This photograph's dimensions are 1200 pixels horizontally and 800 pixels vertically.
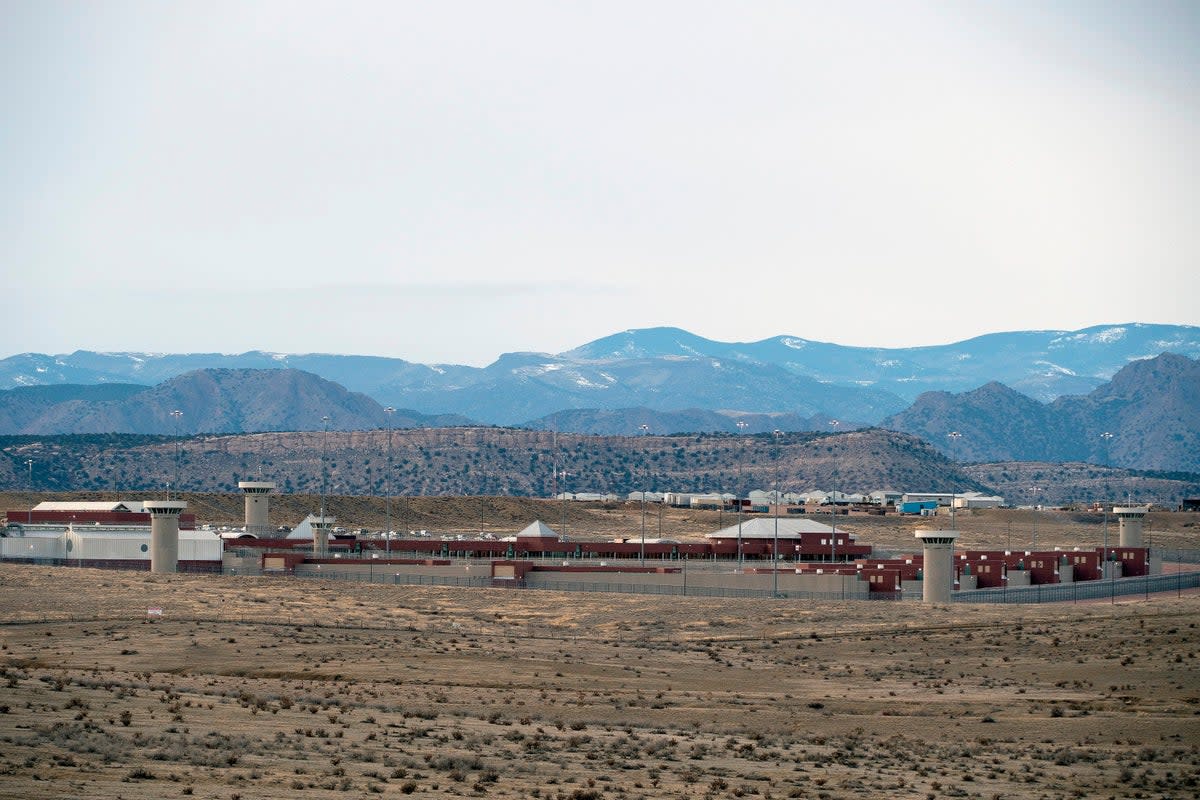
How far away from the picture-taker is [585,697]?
63.6 meters

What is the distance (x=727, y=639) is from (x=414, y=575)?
1522 inches

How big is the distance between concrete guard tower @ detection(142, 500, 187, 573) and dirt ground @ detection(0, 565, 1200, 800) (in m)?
14.8

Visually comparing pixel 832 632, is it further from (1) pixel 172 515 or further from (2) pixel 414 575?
(1) pixel 172 515

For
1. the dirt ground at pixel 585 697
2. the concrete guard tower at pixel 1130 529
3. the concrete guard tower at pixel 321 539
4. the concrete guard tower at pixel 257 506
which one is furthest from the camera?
the concrete guard tower at pixel 1130 529

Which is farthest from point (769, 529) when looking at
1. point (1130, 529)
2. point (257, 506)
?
point (257, 506)

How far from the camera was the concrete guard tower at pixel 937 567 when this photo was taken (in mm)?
109062

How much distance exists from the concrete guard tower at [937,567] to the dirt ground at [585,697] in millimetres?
3999

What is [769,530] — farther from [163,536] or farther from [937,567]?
[163,536]

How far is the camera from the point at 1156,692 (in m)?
67.6

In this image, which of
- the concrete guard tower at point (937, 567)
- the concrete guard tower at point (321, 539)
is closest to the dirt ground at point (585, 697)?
the concrete guard tower at point (937, 567)

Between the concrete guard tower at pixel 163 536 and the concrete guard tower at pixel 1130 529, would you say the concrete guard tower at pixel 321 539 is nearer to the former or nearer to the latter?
the concrete guard tower at pixel 163 536

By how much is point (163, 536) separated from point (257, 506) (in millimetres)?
38200

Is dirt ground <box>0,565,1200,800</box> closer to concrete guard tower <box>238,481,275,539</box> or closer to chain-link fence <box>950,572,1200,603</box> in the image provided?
chain-link fence <box>950,572,1200,603</box>

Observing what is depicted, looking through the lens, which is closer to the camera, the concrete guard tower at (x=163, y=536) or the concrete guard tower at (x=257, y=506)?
the concrete guard tower at (x=163, y=536)
